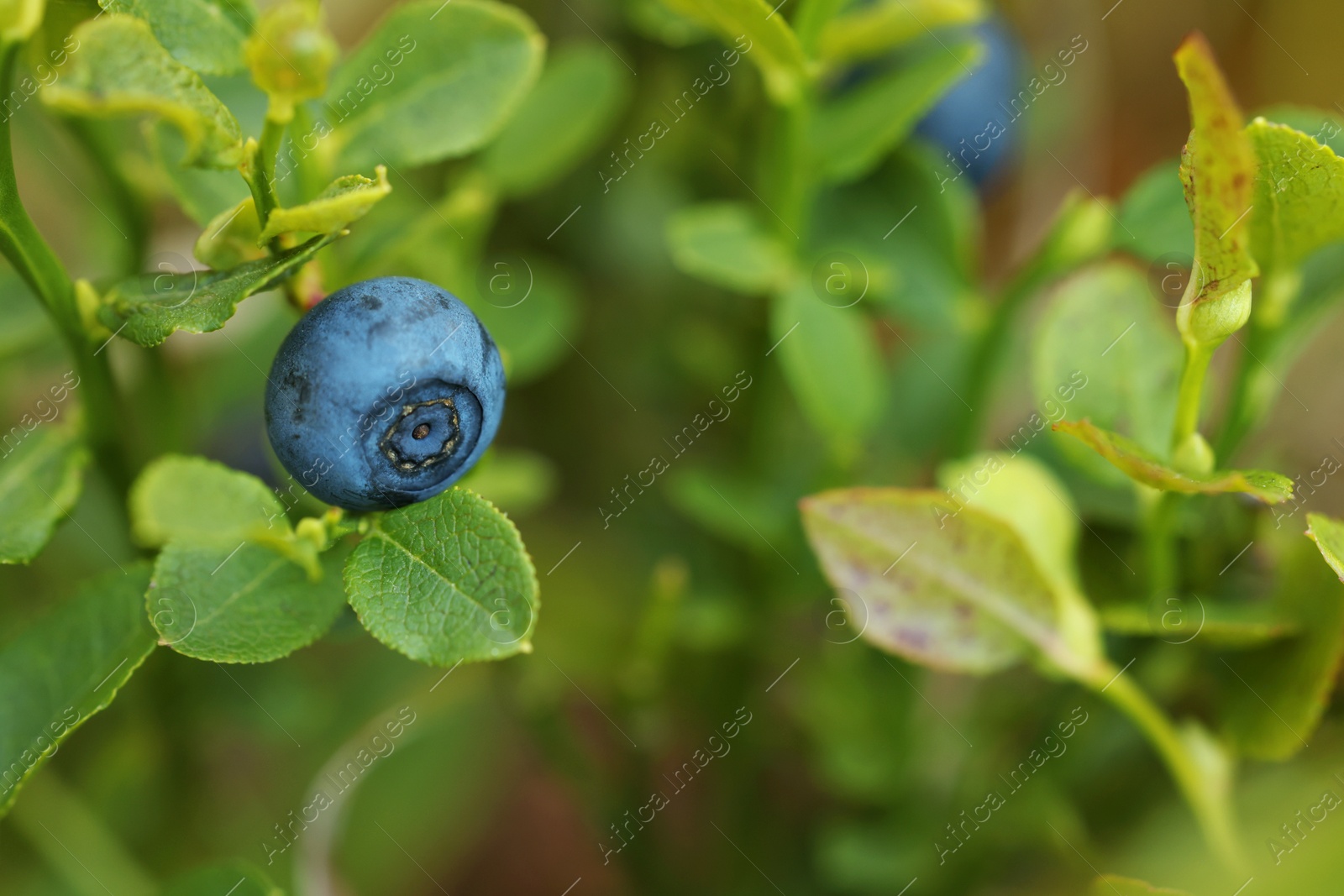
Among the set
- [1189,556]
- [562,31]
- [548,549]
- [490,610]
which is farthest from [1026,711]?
[562,31]

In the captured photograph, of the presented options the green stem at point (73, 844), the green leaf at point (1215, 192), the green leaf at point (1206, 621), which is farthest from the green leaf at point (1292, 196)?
the green stem at point (73, 844)

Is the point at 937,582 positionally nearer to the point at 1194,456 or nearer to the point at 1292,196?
the point at 1194,456

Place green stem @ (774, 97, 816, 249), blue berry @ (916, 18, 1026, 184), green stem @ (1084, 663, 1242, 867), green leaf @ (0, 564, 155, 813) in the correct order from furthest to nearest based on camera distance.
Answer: blue berry @ (916, 18, 1026, 184) → green stem @ (774, 97, 816, 249) → green stem @ (1084, 663, 1242, 867) → green leaf @ (0, 564, 155, 813)

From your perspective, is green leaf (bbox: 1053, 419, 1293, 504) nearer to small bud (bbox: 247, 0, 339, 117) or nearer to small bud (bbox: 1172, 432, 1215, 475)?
→ small bud (bbox: 1172, 432, 1215, 475)

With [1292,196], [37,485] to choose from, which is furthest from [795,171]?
[37,485]

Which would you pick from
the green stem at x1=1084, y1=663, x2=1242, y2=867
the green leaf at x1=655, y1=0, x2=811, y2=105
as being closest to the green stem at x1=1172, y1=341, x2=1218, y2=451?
the green stem at x1=1084, y1=663, x2=1242, y2=867

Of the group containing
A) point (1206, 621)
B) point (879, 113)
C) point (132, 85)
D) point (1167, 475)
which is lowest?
point (1206, 621)
